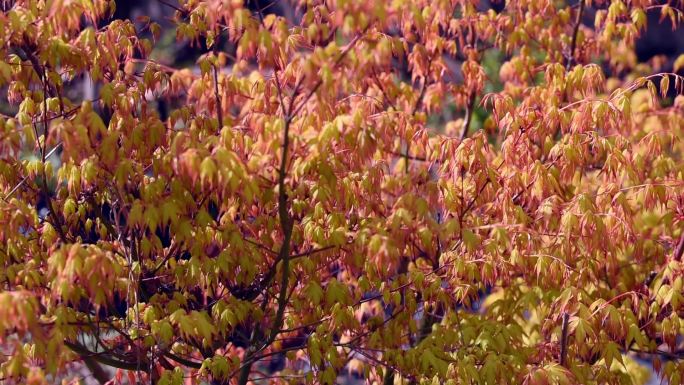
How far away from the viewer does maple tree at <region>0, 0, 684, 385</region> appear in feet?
12.4

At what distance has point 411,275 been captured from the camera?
465cm

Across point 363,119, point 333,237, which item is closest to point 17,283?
point 333,237

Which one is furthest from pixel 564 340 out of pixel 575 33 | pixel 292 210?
pixel 575 33

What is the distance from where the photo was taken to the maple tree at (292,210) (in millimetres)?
3773

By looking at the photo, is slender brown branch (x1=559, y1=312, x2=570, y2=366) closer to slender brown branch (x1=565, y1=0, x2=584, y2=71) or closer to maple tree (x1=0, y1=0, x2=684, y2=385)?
maple tree (x1=0, y1=0, x2=684, y2=385)

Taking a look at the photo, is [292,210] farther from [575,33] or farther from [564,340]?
[575,33]

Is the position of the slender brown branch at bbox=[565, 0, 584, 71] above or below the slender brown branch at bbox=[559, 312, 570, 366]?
above

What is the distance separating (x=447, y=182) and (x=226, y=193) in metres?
1.47

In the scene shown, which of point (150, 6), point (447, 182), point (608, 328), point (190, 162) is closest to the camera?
point (190, 162)

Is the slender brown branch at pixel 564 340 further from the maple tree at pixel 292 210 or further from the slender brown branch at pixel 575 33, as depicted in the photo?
the slender brown branch at pixel 575 33

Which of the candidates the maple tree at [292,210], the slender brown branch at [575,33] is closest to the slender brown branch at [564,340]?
the maple tree at [292,210]

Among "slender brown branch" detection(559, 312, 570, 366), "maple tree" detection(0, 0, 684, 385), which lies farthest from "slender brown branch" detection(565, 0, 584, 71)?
"slender brown branch" detection(559, 312, 570, 366)

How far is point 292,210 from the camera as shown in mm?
4457

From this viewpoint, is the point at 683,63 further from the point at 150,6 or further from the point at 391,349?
the point at 150,6
